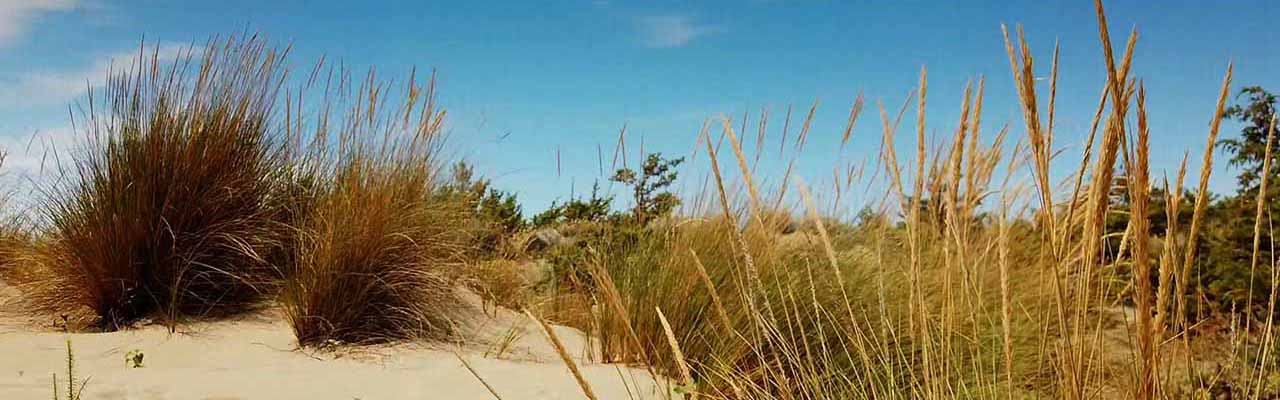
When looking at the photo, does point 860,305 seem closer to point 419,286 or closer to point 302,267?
point 419,286

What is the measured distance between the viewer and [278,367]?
3.60 meters

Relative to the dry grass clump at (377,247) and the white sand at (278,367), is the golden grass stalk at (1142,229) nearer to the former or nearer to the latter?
the white sand at (278,367)

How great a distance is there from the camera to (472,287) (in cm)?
533

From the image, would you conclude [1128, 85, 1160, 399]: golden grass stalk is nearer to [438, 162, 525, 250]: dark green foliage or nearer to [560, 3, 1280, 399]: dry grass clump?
[560, 3, 1280, 399]: dry grass clump

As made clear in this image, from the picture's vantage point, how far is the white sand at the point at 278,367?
2.90 metres

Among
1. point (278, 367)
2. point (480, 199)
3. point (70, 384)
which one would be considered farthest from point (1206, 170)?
point (480, 199)

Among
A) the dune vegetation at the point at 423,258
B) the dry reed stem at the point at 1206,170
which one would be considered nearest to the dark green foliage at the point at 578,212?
the dune vegetation at the point at 423,258

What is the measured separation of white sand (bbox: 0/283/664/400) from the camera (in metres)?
2.90

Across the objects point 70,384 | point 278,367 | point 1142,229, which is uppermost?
point 1142,229

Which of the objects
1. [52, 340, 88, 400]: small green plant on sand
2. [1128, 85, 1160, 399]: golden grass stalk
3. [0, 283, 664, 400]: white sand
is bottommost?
[0, 283, 664, 400]: white sand

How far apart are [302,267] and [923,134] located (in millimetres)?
3425

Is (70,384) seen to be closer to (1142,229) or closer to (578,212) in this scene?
(1142,229)

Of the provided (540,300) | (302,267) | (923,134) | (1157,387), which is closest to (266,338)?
(302,267)

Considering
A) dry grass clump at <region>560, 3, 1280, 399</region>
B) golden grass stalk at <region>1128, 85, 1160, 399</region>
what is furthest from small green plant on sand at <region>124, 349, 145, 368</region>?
Result: golden grass stalk at <region>1128, 85, 1160, 399</region>
